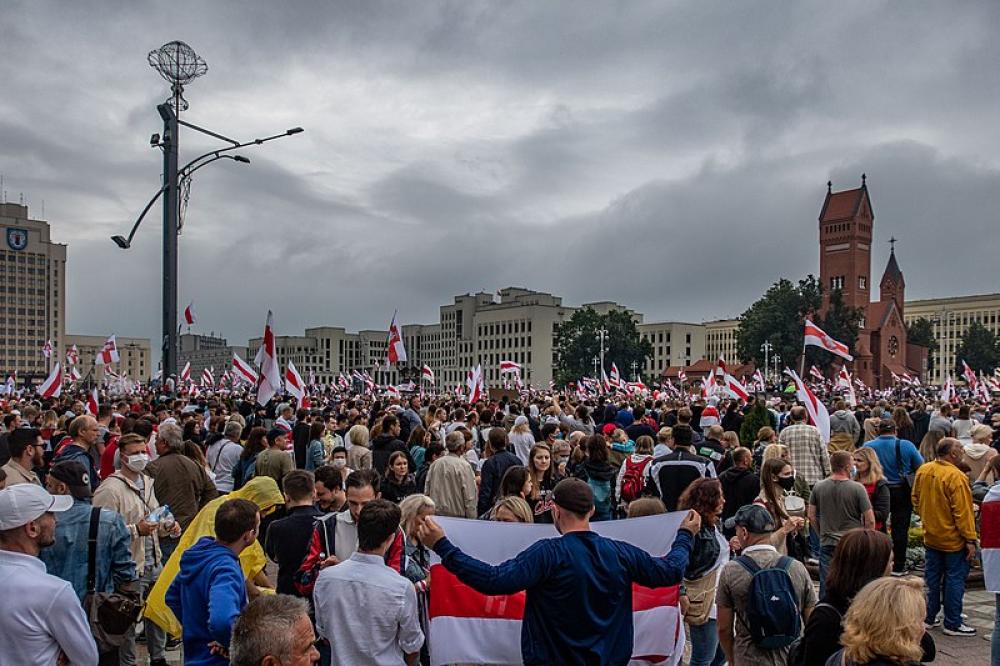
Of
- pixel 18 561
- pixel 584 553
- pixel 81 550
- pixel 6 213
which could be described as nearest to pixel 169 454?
pixel 81 550

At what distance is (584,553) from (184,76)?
2251cm

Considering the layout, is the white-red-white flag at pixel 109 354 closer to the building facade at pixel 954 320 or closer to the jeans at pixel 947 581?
the jeans at pixel 947 581

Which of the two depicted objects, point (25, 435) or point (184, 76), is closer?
point (25, 435)

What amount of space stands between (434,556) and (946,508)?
5118 mm

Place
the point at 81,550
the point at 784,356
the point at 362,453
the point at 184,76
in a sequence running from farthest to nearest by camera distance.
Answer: the point at 784,356 < the point at 184,76 < the point at 362,453 < the point at 81,550

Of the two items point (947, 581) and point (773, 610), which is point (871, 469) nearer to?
point (947, 581)

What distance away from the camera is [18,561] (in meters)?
3.65

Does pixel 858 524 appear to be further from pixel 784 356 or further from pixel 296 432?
pixel 784 356

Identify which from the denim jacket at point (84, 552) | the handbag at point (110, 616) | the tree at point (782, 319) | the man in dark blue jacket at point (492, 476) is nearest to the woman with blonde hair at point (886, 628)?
the handbag at point (110, 616)

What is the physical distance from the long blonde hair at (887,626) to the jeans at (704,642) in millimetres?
2453

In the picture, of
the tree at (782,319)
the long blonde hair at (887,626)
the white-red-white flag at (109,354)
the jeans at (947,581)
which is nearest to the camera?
the long blonde hair at (887,626)

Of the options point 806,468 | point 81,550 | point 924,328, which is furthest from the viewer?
point 924,328

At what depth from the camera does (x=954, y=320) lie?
485 ft

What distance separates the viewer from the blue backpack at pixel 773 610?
443 cm
